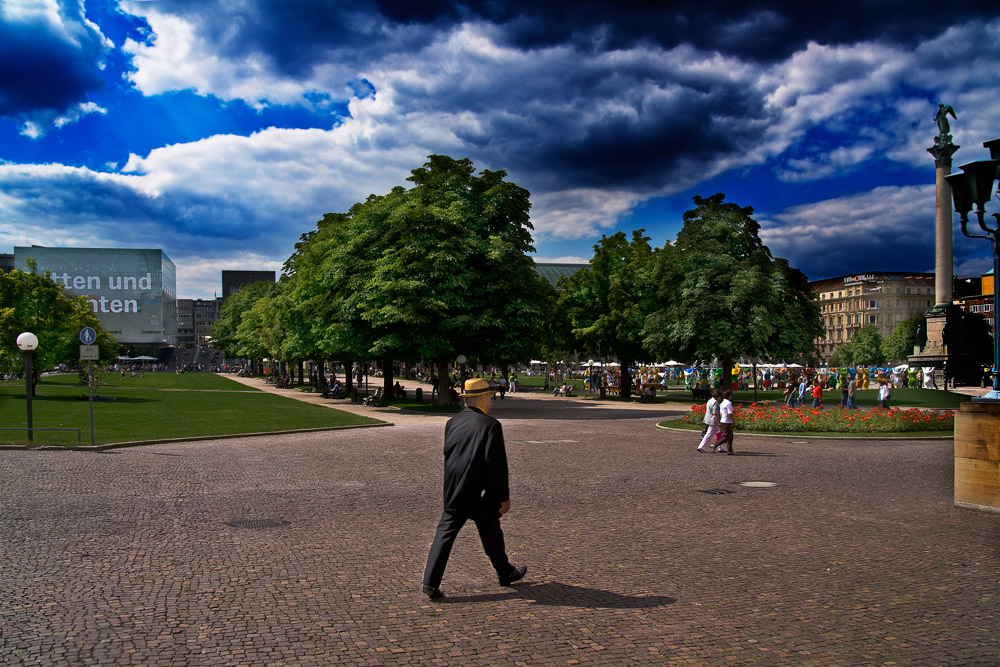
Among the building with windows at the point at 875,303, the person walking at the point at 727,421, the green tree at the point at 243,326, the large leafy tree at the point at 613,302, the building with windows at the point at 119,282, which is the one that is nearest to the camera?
the person walking at the point at 727,421

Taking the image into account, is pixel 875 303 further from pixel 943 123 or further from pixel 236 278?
pixel 236 278

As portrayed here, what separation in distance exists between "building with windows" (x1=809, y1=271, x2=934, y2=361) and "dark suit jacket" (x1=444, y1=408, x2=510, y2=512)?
466 feet

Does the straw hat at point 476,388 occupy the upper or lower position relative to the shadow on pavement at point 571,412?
upper

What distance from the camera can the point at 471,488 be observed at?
242 inches

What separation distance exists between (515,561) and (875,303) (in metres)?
146

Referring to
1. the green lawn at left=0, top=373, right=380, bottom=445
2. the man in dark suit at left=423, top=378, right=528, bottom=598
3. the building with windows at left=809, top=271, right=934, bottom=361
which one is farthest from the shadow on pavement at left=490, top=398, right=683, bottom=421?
the building with windows at left=809, top=271, right=934, bottom=361

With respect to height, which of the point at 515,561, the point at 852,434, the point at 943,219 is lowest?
the point at 852,434

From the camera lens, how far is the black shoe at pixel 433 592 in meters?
6.12

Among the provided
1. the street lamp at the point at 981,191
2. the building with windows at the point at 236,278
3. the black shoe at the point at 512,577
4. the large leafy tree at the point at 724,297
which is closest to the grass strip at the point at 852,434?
the street lamp at the point at 981,191

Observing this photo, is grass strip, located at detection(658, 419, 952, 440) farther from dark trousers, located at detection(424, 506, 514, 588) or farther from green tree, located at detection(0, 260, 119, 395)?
green tree, located at detection(0, 260, 119, 395)

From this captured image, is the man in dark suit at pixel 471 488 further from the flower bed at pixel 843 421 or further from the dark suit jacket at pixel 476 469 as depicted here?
the flower bed at pixel 843 421

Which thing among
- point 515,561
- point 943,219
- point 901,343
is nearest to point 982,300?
point 901,343

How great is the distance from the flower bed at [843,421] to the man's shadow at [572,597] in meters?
17.9

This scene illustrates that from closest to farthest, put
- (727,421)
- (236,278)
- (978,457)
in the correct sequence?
(978,457) < (727,421) < (236,278)
